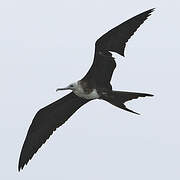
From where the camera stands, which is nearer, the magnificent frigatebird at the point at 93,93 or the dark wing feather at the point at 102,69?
the magnificent frigatebird at the point at 93,93

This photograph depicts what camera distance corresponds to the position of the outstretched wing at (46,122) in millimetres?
11953

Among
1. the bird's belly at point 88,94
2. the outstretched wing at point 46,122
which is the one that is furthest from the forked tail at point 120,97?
the outstretched wing at point 46,122

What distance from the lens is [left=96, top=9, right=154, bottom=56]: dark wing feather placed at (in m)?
10.4

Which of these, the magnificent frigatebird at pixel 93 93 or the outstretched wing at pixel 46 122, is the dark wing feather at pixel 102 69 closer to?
the magnificent frigatebird at pixel 93 93

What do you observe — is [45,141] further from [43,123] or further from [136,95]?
[136,95]

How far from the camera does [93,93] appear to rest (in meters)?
11.0

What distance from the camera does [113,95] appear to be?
10.8 meters

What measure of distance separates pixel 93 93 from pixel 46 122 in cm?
138

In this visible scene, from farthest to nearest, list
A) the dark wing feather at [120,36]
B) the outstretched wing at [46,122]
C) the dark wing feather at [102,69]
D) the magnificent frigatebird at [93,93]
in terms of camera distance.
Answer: the outstretched wing at [46,122] < the dark wing feather at [102,69] < the magnificent frigatebird at [93,93] < the dark wing feather at [120,36]

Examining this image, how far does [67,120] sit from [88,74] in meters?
1.35

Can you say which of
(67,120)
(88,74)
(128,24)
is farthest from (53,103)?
(128,24)

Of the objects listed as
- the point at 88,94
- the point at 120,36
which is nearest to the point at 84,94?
the point at 88,94

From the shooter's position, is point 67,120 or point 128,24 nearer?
point 128,24

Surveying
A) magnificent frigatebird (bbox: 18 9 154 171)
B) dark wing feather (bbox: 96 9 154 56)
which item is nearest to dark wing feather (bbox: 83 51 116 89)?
magnificent frigatebird (bbox: 18 9 154 171)
